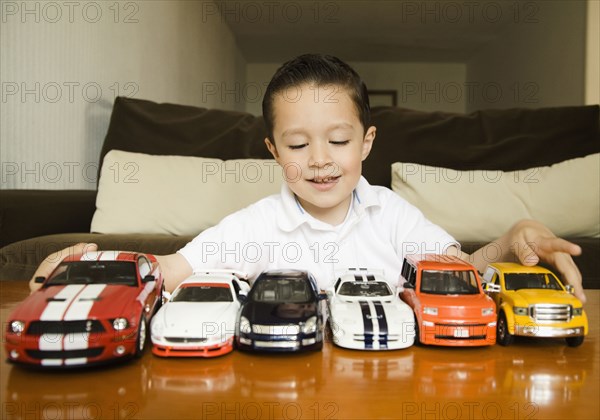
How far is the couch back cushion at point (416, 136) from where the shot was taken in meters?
2.31

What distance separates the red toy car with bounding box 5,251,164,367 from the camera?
0.49m

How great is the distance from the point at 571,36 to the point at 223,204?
143 inches

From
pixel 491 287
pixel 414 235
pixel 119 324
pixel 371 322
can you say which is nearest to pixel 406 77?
pixel 414 235

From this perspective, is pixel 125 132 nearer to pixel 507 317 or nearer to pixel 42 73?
pixel 42 73

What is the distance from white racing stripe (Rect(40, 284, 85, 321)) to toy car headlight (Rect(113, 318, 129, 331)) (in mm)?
49

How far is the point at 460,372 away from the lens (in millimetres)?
536

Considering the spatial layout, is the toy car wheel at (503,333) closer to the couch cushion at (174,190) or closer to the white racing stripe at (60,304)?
the white racing stripe at (60,304)

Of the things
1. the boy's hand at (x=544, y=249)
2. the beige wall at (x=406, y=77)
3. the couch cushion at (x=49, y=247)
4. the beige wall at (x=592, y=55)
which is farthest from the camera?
the beige wall at (x=406, y=77)

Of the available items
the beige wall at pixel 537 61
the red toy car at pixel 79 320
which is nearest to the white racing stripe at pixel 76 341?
the red toy car at pixel 79 320

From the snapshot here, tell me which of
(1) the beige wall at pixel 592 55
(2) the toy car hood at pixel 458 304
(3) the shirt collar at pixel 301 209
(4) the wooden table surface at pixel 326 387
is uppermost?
(1) the beige wall at pixel 592 55

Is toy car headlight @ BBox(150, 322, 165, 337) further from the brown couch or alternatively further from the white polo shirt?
the brown couch

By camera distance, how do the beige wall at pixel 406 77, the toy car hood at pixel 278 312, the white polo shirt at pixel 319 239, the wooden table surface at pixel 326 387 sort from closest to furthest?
the wooden table surface at pixel 326 387, the toy car hood at pixel 278 312, the white polo shirt at pixel 319 239, the beige wall at pixel 406 77

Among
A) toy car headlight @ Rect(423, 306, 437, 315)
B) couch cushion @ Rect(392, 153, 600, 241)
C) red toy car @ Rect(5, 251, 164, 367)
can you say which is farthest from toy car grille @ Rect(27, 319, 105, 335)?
couch cushion @ Rect(392, 153, 600, 241)

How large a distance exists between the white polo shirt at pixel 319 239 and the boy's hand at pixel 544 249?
0.71ft
